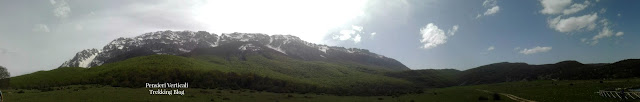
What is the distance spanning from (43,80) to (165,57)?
5560cm

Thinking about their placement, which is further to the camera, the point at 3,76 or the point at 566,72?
the point at 566,72

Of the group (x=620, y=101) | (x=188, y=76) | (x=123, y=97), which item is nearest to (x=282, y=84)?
(x=188, y=76)

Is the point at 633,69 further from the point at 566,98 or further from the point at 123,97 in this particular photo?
the point at 123,97

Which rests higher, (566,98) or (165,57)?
(165,57)

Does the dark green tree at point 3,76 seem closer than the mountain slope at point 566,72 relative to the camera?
Yes

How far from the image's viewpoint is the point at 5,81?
9212 cm

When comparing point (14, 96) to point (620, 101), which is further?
point (14, 96)

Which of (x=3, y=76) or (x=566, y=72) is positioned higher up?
(x=3, y=76)

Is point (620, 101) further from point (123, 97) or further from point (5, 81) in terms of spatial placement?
point (5, 81)

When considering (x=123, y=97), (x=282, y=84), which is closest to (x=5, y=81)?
(x=123, y=97)

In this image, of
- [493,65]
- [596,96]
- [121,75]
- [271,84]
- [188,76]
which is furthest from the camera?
[493,65]

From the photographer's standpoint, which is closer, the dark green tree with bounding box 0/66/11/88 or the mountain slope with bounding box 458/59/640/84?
the dark green tree with bounding box 0/66/11/88

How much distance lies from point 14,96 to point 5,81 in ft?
109

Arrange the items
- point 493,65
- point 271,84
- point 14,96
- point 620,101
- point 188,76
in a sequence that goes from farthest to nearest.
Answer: point 493,65 < point 271,84 < point 188,76 < point 14,96 < point 620,101
